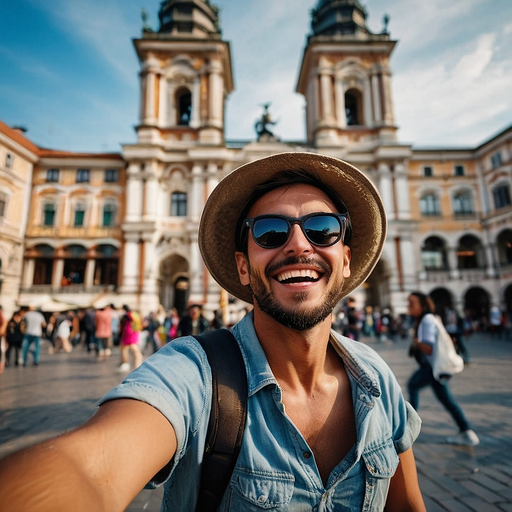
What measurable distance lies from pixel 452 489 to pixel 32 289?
22.9 meters

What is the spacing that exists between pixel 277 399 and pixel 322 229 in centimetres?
Answer: 66

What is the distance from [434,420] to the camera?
4.07 metres

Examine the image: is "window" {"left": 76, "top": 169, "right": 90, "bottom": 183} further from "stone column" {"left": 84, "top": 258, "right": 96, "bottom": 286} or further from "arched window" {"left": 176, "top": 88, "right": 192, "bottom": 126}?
"arched window" {"left": 176, "top": 88, "right": 192, "bottom": 126}

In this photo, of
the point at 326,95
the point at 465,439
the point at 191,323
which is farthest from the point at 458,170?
the point at 465,439

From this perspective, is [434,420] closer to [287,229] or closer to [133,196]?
[287,229]

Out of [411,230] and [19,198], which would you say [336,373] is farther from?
[19,198]

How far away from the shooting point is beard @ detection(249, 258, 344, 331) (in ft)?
3.94

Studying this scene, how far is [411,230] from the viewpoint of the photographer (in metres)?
20.8

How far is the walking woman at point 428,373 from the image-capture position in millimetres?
3353

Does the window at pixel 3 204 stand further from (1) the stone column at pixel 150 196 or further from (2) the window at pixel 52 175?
(1) the stone column at pixel 150 196

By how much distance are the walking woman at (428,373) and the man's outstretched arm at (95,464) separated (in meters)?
3.46

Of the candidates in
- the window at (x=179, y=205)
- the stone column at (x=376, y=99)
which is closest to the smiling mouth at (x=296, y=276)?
the window at (x=179, y=205)

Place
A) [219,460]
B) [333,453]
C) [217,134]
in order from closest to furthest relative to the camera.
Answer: [219,460], [333,453], [217,134]

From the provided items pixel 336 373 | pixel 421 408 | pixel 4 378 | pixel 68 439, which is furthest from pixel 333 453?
pixel 4 378
